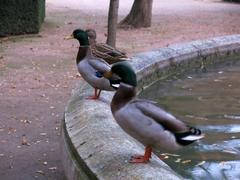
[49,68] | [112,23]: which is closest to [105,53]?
[49,68]

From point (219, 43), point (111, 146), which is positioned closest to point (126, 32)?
point (219, 43)

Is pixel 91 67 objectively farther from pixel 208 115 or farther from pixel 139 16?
pixel 139 16

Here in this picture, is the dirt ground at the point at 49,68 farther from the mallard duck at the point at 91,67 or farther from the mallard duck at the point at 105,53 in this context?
the mallard duck at the point at 105,53

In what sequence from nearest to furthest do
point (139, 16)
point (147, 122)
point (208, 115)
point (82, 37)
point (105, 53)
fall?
point (147, 122) < point (82, 37) < point (105, 53) < point (208, 115) < point (139, 16)

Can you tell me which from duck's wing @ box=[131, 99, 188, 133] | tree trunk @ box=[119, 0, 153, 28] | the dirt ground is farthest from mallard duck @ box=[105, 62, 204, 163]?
tree trunk @ box=[119, 0, 153, 28]

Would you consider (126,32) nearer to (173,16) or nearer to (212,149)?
(173,16)

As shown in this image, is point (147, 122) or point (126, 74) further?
point (126, 74)

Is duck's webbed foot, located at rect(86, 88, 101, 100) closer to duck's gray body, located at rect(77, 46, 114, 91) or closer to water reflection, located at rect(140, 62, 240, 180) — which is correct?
duck's gray body, located at rect(77, 46, 114, 91)

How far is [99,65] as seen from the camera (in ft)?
21.4

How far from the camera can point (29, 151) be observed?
22.1 feet

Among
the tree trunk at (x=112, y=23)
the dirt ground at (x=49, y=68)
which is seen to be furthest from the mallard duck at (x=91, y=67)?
the tree trunk at (x=112, y=23)

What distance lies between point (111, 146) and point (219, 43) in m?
6.63

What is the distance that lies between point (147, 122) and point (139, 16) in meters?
15.1

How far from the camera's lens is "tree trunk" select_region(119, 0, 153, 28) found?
63.0 feet
